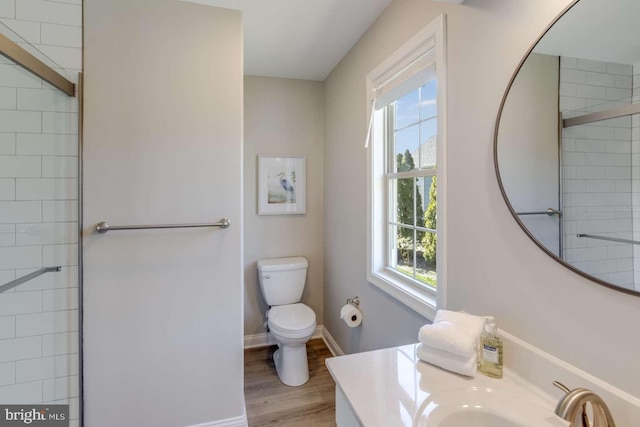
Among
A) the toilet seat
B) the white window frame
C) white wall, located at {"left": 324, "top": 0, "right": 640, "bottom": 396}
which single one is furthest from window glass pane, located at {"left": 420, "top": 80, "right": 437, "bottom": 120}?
the toilet seat

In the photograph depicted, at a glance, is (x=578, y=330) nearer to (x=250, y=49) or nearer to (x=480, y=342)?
(x=480, y=342)

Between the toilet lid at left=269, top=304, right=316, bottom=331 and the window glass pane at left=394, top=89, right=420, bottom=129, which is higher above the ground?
the window glass pane at left=394, top=89, right=420, bottom=129

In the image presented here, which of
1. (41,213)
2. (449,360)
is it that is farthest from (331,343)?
(41,213)

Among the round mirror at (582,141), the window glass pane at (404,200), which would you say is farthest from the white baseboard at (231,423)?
the round mirror at (582,141)

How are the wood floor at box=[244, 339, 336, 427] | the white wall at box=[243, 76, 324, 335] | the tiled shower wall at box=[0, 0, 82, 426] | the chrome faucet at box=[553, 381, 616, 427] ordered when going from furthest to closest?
the white wall at box=[243, 76, 324, 335] < the wood floor at box=[244, 339, 336, 427] < the tiled shower wall at box=[0, 0, 82, 426] < the chrome faucet at box=[553, 381, 616, 427]

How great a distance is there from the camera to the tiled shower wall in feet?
4.80

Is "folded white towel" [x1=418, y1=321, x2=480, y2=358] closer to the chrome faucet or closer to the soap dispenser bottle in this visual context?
the soap dispenser bottle

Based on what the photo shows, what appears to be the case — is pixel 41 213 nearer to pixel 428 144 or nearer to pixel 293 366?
pixel 293 366

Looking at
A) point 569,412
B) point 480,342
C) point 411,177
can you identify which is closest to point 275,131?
point 411,177

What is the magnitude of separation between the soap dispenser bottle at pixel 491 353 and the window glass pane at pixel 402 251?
81 cm

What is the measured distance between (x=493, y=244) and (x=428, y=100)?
0.88 metres

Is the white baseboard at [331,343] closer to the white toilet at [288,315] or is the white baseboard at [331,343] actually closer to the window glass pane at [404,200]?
the white toilet at [288,315]

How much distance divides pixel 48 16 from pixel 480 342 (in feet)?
7.81

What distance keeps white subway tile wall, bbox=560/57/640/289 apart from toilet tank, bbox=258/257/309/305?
2047mm
